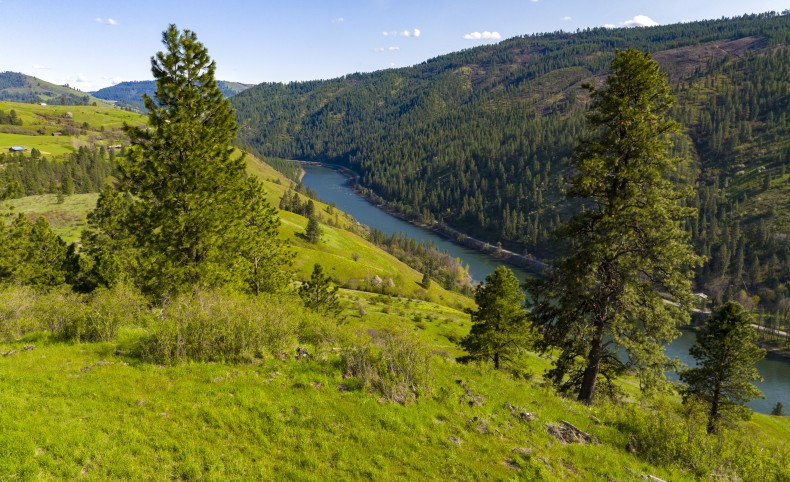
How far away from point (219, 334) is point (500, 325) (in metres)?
31.6

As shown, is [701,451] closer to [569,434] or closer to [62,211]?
[569,434]

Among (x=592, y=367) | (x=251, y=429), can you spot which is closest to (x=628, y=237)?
(x=592, y=367)

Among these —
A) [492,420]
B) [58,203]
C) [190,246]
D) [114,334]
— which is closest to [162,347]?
[114,334]

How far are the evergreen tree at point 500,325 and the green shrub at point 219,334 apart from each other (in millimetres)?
27841

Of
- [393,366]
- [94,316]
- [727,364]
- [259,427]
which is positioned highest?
[94,316]

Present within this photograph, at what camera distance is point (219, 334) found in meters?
14.0

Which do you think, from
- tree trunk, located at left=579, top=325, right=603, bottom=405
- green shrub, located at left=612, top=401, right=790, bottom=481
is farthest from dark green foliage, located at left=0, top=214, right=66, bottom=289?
green shrub, located at left=612, top=401, right=790, bottom=481

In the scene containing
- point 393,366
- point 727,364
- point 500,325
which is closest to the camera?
point 393,366

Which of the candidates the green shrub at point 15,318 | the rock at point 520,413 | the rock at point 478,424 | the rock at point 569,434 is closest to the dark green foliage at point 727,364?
the rock at point 569,434

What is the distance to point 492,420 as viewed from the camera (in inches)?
504

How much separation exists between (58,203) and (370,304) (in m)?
88.5

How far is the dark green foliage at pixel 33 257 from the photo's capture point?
47.9m

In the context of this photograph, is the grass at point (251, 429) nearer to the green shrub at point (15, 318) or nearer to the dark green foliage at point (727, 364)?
the green shrub at point (15, 318)

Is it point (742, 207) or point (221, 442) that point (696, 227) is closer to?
point (742, 207)
